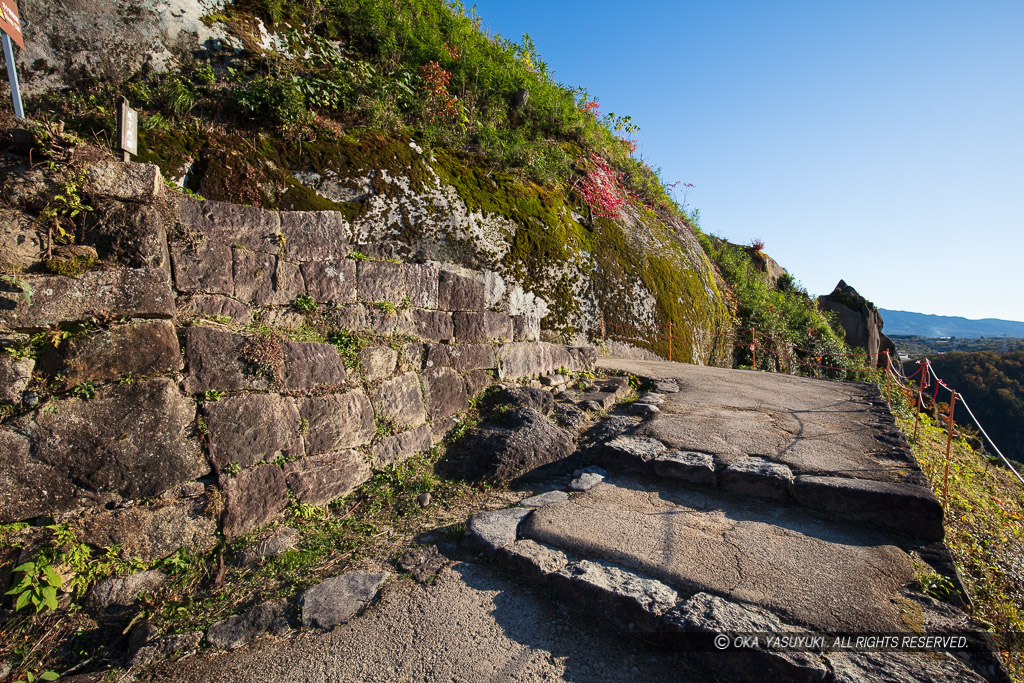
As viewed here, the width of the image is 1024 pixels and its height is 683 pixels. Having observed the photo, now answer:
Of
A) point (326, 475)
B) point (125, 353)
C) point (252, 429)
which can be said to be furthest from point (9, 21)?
point (326, 475)

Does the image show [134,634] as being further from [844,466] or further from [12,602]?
[844,466]

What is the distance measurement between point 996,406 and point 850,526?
42.8 metres

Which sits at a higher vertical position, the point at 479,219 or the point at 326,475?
the point at 479,219

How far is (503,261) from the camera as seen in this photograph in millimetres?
6500

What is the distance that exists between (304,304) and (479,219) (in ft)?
11.1

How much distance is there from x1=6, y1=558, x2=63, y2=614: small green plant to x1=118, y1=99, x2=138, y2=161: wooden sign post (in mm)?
2261

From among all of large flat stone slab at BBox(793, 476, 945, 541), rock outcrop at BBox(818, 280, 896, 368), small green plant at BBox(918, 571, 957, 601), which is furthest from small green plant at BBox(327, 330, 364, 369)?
rock outcrop at BBox(818, 280, 896, 368)

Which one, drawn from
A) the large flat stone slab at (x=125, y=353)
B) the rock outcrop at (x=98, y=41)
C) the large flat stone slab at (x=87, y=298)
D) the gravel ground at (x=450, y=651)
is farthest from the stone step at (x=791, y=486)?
the rock outcrop at (x=98, y=41)

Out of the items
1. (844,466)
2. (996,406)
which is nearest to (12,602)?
(844,466)

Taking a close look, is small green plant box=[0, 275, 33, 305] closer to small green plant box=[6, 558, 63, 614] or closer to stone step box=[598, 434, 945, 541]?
small green plant box=[6, 558, 63, 614]

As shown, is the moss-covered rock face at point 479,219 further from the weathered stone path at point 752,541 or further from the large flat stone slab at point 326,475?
the weathered stone path at point 752,541

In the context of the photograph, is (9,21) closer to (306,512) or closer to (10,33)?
(10,33)

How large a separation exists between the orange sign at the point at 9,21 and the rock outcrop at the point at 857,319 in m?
22.5

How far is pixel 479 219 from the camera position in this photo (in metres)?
6.42
